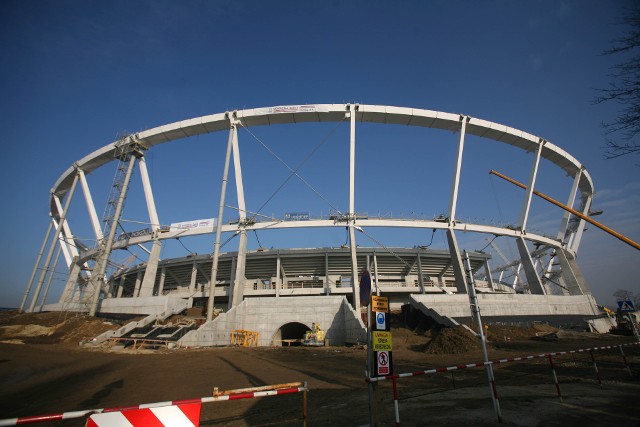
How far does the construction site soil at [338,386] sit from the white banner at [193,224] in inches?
517

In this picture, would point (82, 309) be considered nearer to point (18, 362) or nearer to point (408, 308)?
point (18, 362)

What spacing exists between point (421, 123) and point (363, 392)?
89.2 ft

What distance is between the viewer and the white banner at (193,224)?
28.4 m

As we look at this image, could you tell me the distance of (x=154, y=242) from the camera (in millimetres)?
30406

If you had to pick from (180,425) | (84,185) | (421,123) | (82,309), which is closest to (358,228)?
(421,123)

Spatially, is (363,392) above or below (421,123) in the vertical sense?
below

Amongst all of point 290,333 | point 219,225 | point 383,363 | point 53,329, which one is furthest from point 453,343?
point 53,329

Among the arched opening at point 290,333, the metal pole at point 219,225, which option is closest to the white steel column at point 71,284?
the metal pole at point 219,225

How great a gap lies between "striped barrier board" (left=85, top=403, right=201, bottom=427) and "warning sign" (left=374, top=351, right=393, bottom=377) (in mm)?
2626

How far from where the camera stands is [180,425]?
2914mm

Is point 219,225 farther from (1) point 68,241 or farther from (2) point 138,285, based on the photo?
(1) point 68,241

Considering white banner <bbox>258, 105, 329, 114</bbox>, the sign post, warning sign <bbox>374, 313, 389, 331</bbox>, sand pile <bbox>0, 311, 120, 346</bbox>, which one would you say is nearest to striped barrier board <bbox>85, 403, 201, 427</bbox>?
the sign post

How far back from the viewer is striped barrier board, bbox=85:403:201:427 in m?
2.67

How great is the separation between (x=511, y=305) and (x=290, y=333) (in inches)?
749
